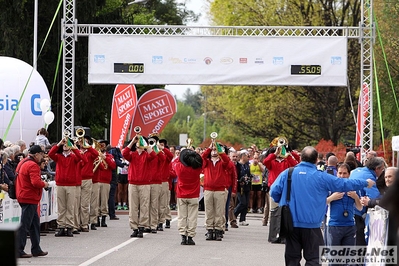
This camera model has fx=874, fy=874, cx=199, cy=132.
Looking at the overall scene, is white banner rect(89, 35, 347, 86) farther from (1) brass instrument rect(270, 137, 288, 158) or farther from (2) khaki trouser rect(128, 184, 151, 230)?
→ (2) khaki trouser rect(128, 184, 151, 230)

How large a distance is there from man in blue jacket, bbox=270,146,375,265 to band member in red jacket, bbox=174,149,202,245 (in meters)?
6.33

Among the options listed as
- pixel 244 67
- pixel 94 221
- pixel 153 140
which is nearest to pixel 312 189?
pixel 153 140

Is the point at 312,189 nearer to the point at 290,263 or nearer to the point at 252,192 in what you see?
the point at 290,263

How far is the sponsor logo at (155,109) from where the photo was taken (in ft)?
103

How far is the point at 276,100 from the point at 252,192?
65.6 ft

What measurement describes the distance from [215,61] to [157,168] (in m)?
6.97

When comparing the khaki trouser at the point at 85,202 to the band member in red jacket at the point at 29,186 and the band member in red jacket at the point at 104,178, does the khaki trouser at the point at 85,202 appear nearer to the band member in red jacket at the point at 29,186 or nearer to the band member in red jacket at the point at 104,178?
the band member in red jacket at the point at 104,178

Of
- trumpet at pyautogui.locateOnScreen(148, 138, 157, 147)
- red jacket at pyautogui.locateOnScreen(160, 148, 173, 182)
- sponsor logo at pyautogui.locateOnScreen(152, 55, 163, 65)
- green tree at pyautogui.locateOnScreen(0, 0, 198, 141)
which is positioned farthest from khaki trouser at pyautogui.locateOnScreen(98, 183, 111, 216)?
green tree at pyautogui.locateOnScreen(0, 0, 198, 141)

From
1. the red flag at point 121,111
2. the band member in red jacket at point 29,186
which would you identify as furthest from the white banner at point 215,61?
the band member in red jacket at point 29,186

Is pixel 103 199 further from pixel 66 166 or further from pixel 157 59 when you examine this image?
pixel 157 59

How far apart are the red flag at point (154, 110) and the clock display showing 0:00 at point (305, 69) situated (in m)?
8.40

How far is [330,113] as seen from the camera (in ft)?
152

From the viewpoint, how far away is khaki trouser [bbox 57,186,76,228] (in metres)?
17.5

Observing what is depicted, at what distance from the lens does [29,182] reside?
44.1 ft
